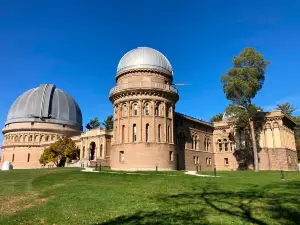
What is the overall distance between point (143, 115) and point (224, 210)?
25.3 metres

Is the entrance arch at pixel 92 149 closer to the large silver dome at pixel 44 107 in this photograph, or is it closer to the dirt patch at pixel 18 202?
the large silver dome at pixel 44 107

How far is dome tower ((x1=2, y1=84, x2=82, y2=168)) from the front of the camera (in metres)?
60.5

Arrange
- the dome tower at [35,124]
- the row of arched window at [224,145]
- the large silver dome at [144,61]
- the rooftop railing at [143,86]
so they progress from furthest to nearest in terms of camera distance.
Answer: the dome tower at [35,124] < the row of arched window at [224,145] < the large silver dome at [144,61] < the rooftop railing at [143,86]

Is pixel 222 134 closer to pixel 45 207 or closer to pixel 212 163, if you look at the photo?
pixel 212 163

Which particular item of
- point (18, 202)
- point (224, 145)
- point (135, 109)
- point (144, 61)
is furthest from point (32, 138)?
point (18, 202)

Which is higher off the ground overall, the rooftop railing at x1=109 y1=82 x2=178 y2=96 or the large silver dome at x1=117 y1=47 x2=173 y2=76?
the large silver dome at x1=117 y1=47 x2=173 y2=76

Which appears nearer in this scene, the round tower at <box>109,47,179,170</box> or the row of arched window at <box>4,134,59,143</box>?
the round tower at <box>109,47,179,170</box>

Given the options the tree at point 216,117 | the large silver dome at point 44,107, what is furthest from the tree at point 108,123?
the tree at point 216,117

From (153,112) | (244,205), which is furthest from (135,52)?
(244,205)

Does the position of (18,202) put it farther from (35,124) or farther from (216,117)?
(216,117)

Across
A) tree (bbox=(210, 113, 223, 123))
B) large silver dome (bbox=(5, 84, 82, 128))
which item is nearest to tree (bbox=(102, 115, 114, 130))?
large silver dome (bbox=(5, 84, 82, 128))

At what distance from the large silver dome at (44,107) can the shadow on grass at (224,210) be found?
56254 millimetres

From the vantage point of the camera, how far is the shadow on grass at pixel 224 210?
873 centimetres

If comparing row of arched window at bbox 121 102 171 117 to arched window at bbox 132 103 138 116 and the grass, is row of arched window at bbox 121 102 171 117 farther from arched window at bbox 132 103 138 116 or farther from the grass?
the grass
